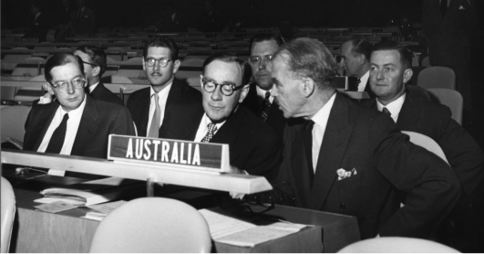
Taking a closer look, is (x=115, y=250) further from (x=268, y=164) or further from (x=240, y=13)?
(x=240, y=13)

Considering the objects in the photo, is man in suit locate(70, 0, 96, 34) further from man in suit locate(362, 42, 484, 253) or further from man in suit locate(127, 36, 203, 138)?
man in suit locate(362, 42, 484, 253)

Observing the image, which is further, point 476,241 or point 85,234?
point 476,241

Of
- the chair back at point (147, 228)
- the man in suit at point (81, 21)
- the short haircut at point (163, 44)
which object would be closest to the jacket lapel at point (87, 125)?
the short haircut at point (163, 44)

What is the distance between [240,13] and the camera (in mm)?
10391

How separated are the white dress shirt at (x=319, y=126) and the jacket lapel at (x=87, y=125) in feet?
4.68

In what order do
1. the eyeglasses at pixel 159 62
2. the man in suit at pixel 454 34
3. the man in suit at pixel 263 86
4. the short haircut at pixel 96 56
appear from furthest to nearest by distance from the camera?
the man in suit at pixel 454 34 → the short haircut at pixel 96 56 → the eyeglasses at pixel 159 62 → the man in suit at pixel 263 86

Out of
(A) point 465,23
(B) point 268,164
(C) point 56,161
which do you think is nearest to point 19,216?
(C) point 56,161

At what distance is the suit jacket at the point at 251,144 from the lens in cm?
254

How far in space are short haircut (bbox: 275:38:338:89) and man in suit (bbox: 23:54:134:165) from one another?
4.27ft

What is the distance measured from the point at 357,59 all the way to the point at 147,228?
11.0 feet

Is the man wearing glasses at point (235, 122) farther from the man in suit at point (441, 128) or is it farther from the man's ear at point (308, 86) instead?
the man in suit at point (441, 128)

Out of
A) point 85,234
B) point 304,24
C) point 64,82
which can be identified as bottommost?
point 85,234

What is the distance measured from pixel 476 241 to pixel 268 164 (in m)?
1.40

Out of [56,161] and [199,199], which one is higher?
[56,161]
